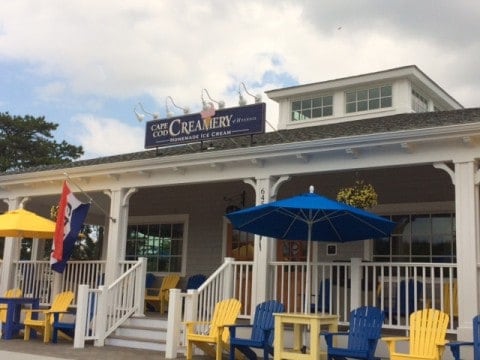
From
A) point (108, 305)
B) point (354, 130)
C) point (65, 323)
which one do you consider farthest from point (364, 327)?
point (65, 323)

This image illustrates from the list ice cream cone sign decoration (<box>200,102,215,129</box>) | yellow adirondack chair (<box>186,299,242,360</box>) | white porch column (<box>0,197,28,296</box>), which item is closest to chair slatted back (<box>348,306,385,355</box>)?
yellow adirondack chair (<box>186,299,242,360</box>)

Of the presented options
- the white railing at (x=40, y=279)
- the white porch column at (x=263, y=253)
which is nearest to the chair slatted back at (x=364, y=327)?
the white porch column at (x=263, y=253)

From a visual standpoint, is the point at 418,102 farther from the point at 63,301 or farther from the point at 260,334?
the point at 63,301

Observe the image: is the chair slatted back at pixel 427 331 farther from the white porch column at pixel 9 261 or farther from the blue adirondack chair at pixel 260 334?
the white porch column at pixel 9 261

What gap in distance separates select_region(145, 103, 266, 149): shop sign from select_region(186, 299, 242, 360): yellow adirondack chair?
11.1 ft

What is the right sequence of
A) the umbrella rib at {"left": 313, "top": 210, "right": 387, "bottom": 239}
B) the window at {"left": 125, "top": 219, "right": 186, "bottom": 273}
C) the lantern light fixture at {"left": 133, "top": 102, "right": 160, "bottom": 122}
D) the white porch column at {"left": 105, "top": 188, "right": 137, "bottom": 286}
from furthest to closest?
the window at {"left": 125, "top": 219, "right": 186, "bottom": 273}, the lantern light fixture at {"left": 133, "top": 102, "right": 160, "bottom": 122}, the white porch column at {"left": 105, "top": 188, "right": 137, "bottom": 286}, the umbrella rib at {"left": 313, "top": 210, "right": 387, "bottom": 239}

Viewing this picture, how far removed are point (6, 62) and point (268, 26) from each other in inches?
375

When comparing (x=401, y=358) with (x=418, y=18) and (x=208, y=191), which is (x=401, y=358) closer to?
(x=208, y=191)

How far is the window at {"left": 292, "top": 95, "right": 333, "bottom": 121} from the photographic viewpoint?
17016mm

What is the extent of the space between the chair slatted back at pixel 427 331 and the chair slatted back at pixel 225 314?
103 inches

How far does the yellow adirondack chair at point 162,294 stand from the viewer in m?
13.3

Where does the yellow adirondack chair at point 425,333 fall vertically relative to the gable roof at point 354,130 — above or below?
below

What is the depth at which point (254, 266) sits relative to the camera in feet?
32.7

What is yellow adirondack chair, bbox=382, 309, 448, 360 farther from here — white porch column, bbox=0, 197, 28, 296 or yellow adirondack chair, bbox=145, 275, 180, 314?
white porch column, bbox=0, 197, 28, 296
